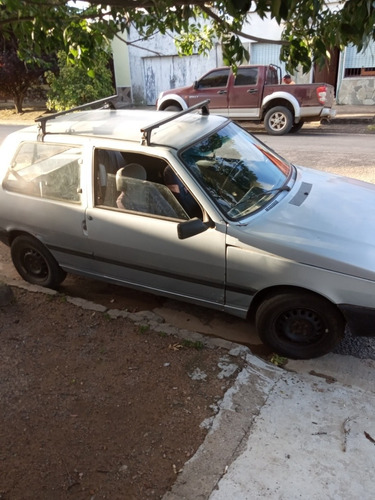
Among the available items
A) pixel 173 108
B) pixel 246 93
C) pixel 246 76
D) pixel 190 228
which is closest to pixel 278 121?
pixel 246 93

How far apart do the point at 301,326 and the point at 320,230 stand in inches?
29.8

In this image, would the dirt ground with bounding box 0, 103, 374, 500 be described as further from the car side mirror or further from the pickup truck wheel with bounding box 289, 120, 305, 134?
the pickup truck wheel with bounding box 289, 120, 305, 134

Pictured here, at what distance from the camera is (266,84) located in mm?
12695

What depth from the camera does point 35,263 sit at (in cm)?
462

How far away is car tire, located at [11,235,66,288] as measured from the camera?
4430 mm

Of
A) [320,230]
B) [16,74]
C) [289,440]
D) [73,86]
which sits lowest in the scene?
[289,440]

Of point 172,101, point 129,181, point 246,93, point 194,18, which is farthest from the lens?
point 172,101

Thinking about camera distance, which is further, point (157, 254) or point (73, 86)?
point (73, 86)

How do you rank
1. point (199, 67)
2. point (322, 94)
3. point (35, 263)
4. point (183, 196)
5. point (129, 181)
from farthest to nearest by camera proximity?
point (199, 67)
point (322, 94)
point (35, 263)
point (129, 181)
point (183, 196)

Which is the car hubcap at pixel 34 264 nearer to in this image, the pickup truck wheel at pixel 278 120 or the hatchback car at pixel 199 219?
the hatchback car at pixel 199 219

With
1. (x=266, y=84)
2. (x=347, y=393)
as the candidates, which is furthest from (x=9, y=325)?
(x=266, y=84)

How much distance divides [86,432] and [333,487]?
1501 mm

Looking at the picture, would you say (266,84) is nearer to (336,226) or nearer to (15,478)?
(336,226)

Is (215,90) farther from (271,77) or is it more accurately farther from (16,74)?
(16,74)
